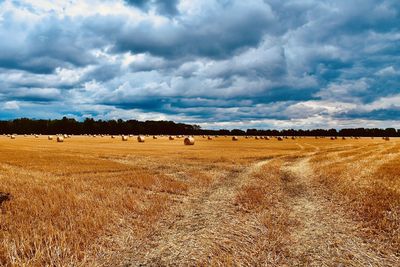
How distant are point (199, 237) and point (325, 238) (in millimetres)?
3484

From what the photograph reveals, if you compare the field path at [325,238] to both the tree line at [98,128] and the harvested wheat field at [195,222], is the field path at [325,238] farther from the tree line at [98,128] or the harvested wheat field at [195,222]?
the tree line at [98,128]

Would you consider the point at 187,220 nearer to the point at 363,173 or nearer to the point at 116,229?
the point at 116,229

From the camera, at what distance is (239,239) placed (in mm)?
9414

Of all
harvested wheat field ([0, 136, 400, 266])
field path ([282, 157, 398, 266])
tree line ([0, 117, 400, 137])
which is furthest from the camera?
tree line ([0, 117, 400, 137])

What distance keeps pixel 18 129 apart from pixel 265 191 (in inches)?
7151

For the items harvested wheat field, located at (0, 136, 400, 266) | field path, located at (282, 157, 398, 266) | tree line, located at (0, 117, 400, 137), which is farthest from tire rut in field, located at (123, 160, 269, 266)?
tree line, located at (0, 117, 400, 137)

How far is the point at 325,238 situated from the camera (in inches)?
378

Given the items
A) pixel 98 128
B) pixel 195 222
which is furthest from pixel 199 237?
pixel 98 128

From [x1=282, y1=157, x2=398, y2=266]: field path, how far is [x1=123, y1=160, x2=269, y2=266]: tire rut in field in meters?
1.25

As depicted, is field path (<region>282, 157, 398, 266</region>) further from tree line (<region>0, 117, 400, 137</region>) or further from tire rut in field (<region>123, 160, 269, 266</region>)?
tree line (<region>0, 117, 400, 137</region>)

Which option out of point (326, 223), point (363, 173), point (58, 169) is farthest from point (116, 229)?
point (363, 173)

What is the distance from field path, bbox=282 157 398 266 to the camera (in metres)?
8.03

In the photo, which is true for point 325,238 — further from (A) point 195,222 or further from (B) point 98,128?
(B) point 98,128

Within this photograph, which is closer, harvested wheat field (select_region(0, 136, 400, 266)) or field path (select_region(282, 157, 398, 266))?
field path (select_region(282, 157, 398, 266))
